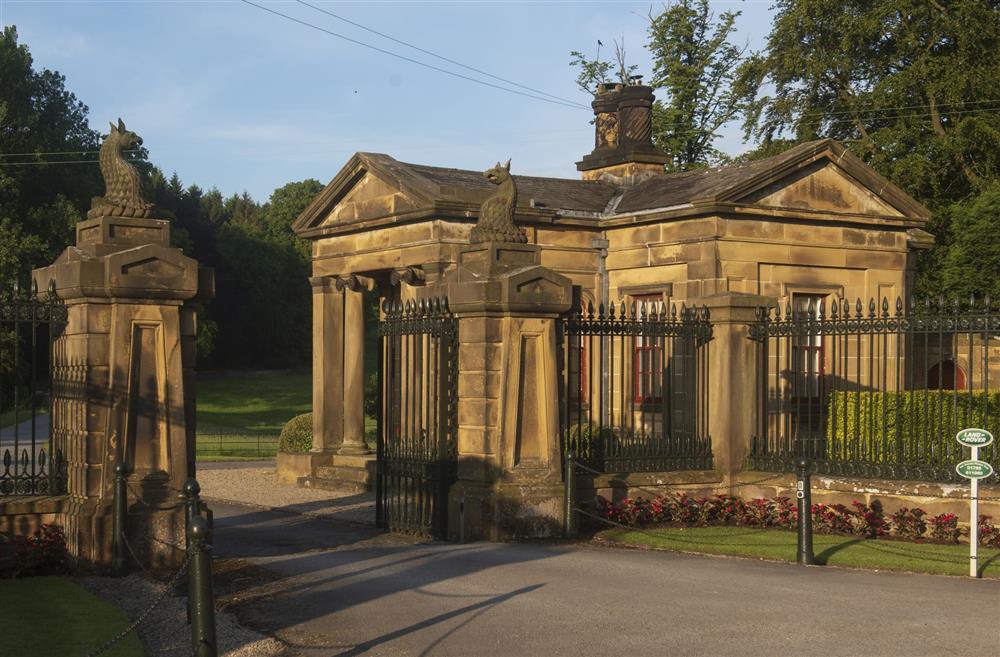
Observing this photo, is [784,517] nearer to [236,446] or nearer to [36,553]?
[36,553]

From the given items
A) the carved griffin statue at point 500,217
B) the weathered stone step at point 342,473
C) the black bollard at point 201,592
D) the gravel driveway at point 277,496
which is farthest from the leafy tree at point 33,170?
the black bollard at point 201,592

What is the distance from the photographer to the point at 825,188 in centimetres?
2216

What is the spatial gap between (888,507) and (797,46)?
92.5 feet

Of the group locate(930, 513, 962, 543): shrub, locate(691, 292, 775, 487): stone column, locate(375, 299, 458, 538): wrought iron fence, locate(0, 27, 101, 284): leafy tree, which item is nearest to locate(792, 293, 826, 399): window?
locate(691, 292, 775, 487): stone column

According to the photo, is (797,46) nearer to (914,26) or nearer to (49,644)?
(914,26)

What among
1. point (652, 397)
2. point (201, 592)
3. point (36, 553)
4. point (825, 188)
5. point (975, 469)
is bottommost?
point (36, 553)

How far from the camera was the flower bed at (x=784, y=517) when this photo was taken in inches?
544

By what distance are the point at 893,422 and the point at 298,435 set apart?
1244 centimetres

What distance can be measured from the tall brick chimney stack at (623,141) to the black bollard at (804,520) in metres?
14.1

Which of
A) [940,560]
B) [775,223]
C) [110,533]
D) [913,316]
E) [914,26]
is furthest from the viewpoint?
[914,26]

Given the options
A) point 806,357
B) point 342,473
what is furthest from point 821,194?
point 342,473

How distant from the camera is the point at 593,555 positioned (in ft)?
A: 42.6

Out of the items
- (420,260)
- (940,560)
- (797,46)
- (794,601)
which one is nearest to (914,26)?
(797,46)

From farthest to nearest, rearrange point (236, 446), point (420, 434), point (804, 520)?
point (236, 446) → point (420, 434) → point (804, 520)
